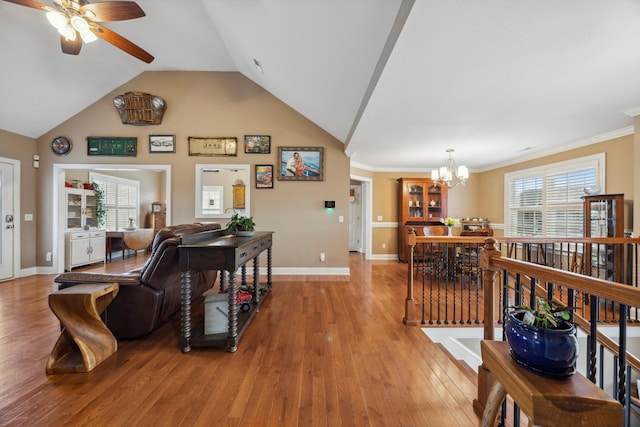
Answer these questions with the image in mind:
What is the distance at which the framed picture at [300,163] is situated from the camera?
4.79 meters

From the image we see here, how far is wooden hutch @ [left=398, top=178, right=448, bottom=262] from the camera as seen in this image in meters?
6.41

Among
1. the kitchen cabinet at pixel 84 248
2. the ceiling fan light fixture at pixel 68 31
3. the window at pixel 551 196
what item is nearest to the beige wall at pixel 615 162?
the window at pixel 551 196

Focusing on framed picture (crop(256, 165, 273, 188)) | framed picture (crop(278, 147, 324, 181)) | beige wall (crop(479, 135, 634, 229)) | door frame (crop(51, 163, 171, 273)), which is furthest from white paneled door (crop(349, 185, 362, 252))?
door frame (crop(51, 163, 171, 273))

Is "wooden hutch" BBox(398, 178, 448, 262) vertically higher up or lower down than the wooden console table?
higher up

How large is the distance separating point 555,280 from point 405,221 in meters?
5.45

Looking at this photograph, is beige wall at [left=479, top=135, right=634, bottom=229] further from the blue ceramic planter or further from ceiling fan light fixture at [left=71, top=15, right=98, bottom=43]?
ceiling fan light fixture at [left=71, top=15, right=98, bottom=43]

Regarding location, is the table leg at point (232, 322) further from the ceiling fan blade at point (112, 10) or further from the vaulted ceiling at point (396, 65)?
the ceiling fan blade at point (112, 10)

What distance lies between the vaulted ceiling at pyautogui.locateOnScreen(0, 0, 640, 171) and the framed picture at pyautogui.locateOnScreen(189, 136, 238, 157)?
1.19 m

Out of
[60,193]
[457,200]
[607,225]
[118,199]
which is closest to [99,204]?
[118,199]

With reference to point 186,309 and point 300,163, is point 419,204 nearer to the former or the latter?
point 300,163

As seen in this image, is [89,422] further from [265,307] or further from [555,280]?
[555,280]

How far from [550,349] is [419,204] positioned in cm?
592

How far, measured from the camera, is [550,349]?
92 centimetres

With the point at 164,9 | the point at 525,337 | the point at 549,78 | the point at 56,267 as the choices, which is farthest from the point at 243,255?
the point at 56,267
